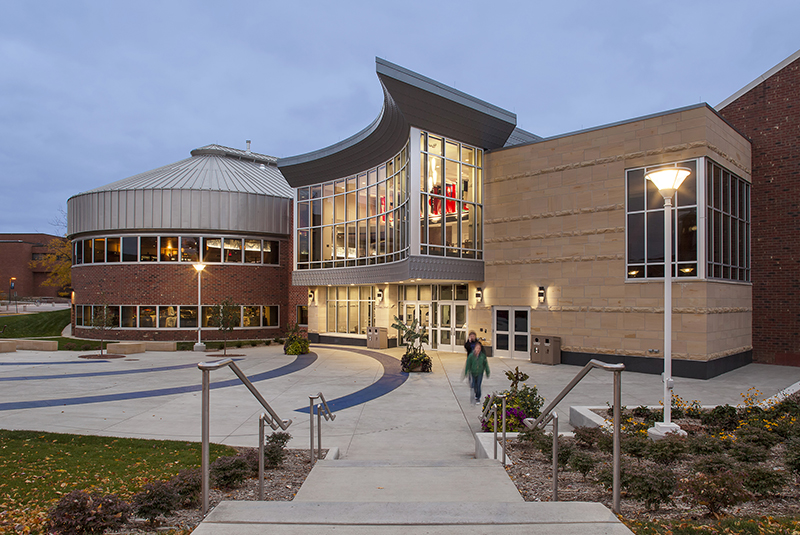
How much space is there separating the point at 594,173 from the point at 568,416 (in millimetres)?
11251

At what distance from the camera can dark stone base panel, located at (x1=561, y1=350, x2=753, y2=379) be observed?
15.7m

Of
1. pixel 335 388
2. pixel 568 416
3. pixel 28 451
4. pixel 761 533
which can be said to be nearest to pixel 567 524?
pixel 761 533

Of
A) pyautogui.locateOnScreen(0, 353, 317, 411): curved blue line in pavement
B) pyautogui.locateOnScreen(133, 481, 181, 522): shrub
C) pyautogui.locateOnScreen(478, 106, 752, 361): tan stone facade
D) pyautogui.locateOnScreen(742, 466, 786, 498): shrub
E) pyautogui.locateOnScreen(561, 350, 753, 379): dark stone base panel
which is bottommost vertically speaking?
pyautogui.locateOnScreen(0, 353, 317, 411): curved blue line in pavement

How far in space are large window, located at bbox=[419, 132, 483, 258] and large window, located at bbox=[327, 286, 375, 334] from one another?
689cm

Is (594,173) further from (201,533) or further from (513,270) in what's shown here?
(201,533)

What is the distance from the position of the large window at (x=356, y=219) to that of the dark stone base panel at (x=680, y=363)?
26.7ft

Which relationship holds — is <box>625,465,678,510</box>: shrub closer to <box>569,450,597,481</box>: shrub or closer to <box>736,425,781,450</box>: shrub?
<box>569,450,597,481</box>: shrub

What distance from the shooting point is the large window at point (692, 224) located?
1612 centimetres

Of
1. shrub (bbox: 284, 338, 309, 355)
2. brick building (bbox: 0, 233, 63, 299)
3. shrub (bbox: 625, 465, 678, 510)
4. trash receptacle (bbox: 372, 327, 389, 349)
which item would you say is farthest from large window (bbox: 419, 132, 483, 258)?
brick building (bbox: 0, 233, 63, 299)

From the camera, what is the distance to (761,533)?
3.79 m

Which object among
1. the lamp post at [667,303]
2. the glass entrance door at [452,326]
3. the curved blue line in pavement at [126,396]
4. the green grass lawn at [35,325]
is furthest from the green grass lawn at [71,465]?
the green grass lawn at [35,325]

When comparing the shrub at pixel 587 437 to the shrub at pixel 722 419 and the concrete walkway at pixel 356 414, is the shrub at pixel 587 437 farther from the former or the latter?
the shrub at pixel 722 419

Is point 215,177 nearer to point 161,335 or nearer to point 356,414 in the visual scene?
point 161,335

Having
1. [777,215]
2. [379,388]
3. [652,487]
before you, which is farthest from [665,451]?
[777,215]
